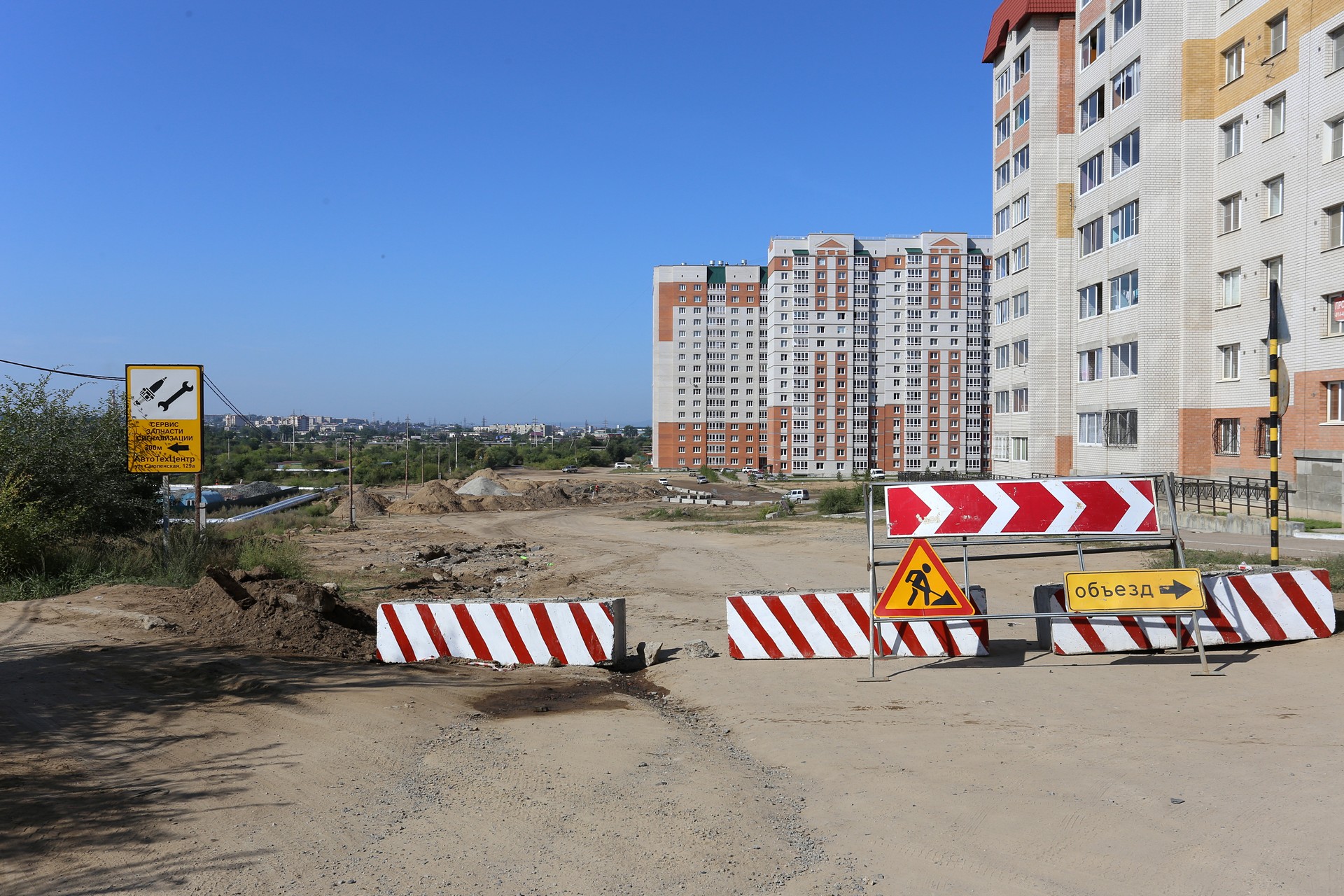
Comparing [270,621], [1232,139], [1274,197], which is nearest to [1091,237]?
[1232,139]

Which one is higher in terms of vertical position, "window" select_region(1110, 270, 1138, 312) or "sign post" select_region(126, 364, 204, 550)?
"window" select_region(1110, 270, 1138, 312)

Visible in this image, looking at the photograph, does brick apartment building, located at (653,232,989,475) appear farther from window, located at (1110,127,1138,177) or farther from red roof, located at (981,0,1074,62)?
window, located at (1110,127,1138,177)

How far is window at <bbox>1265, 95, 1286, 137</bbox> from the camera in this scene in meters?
Result: 27.4

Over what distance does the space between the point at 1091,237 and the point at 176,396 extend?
32440 mm

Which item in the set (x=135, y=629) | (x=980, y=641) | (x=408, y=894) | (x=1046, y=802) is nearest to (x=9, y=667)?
(x=135, y=629)

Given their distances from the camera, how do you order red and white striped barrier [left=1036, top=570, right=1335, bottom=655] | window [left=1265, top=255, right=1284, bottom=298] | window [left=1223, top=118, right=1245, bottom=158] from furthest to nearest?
1. window [left=1223, top=118, right=1245, bottom=158]
2. window [left=1265, top=255, right=1284, bottom=298]
3. red and white striped barrier [left=1036, top=570, right=1335, bottom=655]

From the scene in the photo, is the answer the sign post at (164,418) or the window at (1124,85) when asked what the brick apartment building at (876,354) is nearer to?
the window at (1124,85)

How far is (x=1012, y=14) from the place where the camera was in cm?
3972

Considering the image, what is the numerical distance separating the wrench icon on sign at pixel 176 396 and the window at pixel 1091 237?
103 ft

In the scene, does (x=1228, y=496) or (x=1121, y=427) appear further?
(x=1121, y=427)

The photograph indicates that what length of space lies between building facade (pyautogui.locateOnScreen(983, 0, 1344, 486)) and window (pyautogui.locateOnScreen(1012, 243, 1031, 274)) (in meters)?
0.14

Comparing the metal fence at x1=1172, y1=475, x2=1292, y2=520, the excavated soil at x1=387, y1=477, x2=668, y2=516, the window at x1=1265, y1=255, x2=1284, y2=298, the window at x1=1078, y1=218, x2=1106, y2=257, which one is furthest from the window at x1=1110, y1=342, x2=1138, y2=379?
the excavated soil at x1=387, y1=477, x2=668, y2=516

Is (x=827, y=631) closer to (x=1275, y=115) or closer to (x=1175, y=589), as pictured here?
(x=1175, y=589)

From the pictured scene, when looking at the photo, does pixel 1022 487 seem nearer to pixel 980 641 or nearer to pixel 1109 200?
pixel 980 641
